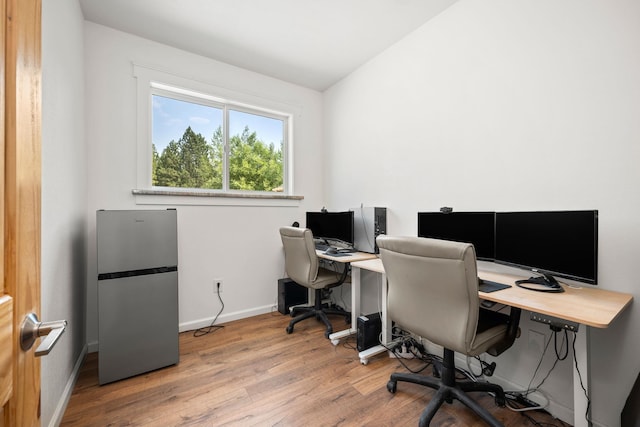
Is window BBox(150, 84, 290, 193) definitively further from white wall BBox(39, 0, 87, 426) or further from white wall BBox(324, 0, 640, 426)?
white wall BBox(324, 0, 640, 426)

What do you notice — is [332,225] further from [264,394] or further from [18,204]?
[18,204]

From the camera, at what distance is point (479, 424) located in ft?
4.95

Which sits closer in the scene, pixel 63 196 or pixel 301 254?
pixel 63 196

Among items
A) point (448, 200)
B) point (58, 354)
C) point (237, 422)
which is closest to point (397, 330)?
point (448, 200)

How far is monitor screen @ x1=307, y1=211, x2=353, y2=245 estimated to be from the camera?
2.85m

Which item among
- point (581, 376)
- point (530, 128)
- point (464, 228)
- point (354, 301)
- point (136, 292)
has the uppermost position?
point (530, 128)

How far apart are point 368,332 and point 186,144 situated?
254 centimetres

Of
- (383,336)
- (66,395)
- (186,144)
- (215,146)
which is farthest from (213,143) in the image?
(383,336)

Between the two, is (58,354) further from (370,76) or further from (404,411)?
(370,76)

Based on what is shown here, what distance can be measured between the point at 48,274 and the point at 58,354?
1.73 ft

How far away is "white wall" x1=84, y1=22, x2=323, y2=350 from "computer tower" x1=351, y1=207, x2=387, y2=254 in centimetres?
83

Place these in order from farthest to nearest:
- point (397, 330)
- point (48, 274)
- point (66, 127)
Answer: point (397, 330)
point (66, 127)
point (48, 274)

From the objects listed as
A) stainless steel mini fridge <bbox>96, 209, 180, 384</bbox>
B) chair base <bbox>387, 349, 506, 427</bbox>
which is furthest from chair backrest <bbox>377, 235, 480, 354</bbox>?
stainless steel mini fridge <bbox>96, 209, 180, 384</bbox>

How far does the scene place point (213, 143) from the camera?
2.99 meters
